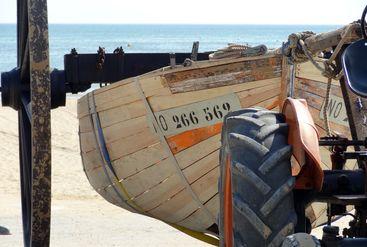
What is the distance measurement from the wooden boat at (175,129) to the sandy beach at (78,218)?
1.18ft

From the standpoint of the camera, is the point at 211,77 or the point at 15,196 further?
the point at 15,196

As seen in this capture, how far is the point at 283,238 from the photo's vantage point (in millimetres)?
4070

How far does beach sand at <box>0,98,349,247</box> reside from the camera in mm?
9570

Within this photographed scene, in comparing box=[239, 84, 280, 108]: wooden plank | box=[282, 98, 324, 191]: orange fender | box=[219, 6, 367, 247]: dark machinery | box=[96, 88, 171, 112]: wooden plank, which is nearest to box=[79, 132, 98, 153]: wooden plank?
box=[96, 88, 171, 112]: wooden plank

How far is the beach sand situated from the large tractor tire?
16.4 ft

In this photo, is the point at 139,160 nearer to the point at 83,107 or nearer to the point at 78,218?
the point at 83,107

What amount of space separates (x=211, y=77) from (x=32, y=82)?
12.0 ft

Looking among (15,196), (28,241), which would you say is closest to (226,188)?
(28,241)

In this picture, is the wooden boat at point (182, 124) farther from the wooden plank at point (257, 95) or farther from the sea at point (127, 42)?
the sea at point (127, 42)

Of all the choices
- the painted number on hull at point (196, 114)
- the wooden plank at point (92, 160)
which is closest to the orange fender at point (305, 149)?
the painted number on hull at point (196, 114)

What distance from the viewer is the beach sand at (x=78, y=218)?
377 inches

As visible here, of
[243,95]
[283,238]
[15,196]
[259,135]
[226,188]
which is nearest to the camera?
[283,238]

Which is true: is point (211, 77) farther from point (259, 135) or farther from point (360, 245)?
point (360, 245)

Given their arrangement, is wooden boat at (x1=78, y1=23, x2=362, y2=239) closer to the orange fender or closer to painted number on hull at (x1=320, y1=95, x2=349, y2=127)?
painted number on hull at (x1=320, y1=95, x2=349, y2=127)
